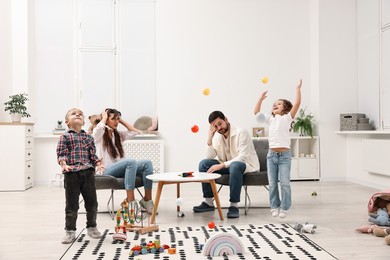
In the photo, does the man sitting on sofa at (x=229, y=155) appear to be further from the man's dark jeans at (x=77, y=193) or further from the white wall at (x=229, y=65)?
the white wall at (x=229, y=65)

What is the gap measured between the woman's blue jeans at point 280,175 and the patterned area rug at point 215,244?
40 cm

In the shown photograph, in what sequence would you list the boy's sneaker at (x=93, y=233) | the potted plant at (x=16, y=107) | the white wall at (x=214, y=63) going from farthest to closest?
the white wall at (x=214, y=63), the potted plant at (x=16, y=107), the boy's sneaker at (x=93, y=233)

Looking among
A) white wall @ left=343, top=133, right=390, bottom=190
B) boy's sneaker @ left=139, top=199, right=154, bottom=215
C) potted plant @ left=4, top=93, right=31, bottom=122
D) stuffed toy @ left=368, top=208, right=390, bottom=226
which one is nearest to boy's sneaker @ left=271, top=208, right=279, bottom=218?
stuffed toy @ left=368, top=208, right=390, bottom=226

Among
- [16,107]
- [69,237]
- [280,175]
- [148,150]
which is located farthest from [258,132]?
[69,237]

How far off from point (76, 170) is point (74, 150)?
0.51ft

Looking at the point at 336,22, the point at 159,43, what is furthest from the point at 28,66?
the point at 336,22

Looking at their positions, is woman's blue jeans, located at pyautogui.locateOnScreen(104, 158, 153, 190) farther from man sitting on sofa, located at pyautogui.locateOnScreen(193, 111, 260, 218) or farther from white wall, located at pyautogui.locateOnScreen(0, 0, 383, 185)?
white wall, located at pyautogui.locateOnScreen(0, 0, 383, 185)

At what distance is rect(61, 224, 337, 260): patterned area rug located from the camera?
311 cm

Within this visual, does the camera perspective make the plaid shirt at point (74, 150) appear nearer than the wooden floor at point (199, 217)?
No

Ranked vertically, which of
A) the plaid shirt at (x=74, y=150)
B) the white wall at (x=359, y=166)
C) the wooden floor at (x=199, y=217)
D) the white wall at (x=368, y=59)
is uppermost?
the white wall at (x=368, y=59)

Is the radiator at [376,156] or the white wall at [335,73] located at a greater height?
the white wall at [335,73]

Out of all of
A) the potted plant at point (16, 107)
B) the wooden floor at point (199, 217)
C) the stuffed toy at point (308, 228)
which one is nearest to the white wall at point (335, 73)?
the wooden floor at point (199, 217)

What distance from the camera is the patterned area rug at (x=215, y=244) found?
10.2 feet

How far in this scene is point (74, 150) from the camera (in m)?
3.61
